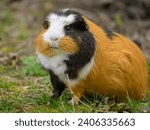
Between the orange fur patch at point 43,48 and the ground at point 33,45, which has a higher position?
the orange fur patch at point 43,48

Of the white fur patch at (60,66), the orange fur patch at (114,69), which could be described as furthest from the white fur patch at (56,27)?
the orange fur patch at (114,69)

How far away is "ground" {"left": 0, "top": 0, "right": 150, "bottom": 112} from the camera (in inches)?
243

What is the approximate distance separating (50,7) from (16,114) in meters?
6.04

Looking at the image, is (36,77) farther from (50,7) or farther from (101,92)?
(50,7)

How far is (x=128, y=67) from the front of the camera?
6273mm

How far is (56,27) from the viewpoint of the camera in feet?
19.0

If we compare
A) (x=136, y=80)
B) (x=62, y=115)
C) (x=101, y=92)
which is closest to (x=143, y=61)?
(x=136, y=80)

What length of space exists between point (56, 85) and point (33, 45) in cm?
346

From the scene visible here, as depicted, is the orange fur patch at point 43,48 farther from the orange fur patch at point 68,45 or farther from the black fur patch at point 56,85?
the black fur patch at point 56,85

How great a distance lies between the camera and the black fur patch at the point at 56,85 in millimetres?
6167

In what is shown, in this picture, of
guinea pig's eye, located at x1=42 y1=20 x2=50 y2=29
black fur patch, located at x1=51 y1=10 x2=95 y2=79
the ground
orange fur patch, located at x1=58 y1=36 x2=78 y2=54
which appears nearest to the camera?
orange fur patch, located at x1=58 y1=36 x2=78 y2=54

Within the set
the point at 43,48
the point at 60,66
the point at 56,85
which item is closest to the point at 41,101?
the point at 56,85

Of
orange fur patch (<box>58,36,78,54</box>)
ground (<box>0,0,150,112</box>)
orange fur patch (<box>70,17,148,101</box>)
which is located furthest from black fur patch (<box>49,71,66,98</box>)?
orange fur patch (<box>58,36,78,54</box>)

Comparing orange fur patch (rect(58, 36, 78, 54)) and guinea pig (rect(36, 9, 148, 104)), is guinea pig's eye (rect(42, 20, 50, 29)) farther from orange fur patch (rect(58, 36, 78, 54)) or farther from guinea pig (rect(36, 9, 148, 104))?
orange fur patch (rect(58, 36, 78, 54))
